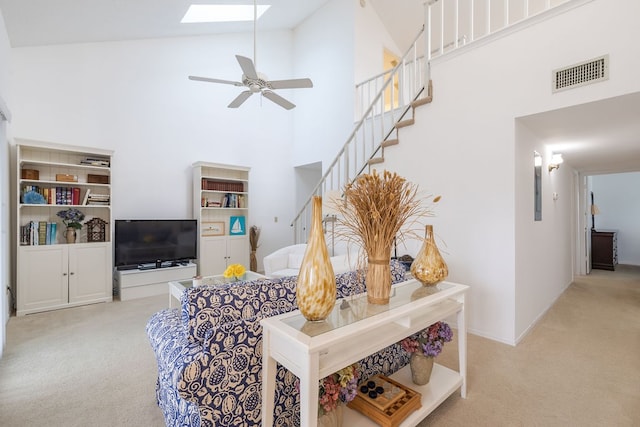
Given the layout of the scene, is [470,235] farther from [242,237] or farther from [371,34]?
[371,34]

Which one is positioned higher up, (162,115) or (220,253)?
(162,115)

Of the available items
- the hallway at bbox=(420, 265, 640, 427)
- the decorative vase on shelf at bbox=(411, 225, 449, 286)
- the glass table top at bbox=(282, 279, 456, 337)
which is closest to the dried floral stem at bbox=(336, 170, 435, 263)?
the glass table top at bbox=(282, 279, 456, 337)

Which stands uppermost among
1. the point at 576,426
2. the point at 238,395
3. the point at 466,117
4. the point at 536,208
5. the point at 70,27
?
the point at 70,27

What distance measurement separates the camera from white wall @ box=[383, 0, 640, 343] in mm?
2391

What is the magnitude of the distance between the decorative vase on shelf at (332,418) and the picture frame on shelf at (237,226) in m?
4.55

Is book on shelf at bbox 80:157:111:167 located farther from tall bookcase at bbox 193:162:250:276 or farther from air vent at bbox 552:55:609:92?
air vent at bbox 552:55:609:92

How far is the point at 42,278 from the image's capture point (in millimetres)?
3676

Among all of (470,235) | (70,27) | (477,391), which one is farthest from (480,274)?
(70,27)

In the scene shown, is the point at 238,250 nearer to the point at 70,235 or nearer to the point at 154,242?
the point at 154,242

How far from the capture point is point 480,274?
9.98 feet

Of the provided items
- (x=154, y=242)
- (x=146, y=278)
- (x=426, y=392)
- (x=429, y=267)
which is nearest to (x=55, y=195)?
(x=154, y=242)

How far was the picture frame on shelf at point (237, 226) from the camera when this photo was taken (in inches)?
225

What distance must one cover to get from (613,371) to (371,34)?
19.5ft

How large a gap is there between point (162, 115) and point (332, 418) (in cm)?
515
